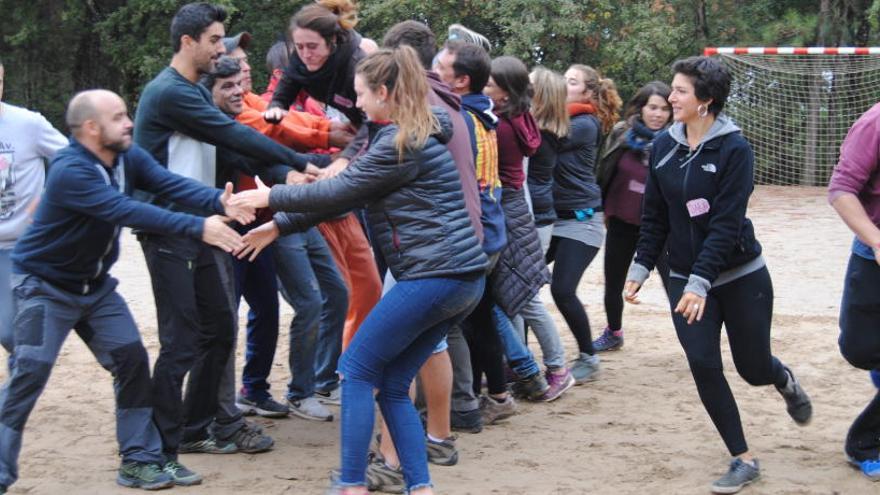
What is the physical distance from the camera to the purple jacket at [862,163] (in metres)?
4.91

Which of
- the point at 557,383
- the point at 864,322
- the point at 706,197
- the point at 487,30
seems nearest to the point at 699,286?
the point at 706,197

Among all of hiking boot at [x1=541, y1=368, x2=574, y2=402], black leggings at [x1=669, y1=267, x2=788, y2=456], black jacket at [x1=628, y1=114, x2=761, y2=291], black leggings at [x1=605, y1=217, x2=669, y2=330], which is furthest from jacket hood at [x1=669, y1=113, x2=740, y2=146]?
black leggings at [x1=605, y1=217, x2=669, y2=330]

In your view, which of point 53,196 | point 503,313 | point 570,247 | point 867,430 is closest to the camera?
point 53,196

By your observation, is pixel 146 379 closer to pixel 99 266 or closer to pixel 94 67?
pixel 99 266

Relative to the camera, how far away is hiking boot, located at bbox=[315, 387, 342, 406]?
21.6ft

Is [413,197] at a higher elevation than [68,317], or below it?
higher

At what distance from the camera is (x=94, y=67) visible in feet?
75.2

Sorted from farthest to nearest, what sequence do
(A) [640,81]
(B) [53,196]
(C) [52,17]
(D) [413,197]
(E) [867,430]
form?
(C) [52,17] < (A) [640,81] < (E) [867,430] < (B) [53,196] < (D) [413,197]

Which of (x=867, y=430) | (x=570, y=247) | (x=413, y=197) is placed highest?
(x=413, y=197)

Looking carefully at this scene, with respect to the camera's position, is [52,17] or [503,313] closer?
[503,313]

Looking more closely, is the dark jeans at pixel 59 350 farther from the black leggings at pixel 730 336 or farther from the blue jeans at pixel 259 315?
the black leggings at pixel 730 336

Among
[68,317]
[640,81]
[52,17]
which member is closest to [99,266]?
[68,317]

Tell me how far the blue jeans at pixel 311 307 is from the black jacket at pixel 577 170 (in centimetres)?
156

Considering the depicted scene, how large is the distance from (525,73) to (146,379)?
2.56 metres
